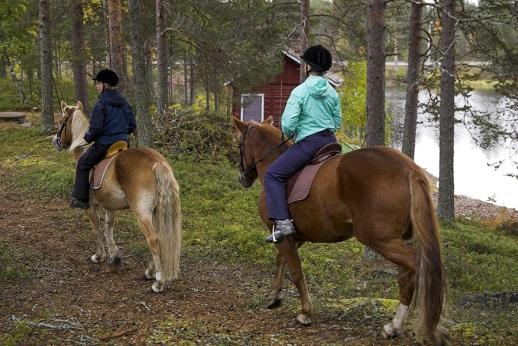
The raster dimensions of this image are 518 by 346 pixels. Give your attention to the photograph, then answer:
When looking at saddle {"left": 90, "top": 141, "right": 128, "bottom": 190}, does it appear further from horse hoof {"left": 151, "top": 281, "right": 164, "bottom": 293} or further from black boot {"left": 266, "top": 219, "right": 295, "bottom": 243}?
black boot {"left": 266, "top": 219, "right": 295, "bottom": 243}

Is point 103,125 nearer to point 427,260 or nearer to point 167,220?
point 167,220

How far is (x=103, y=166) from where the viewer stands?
7223 mm

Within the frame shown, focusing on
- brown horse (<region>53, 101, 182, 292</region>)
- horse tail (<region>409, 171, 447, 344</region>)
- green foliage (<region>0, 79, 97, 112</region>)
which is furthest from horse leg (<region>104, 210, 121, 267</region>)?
green foliage (<region>0, 79, 97, 112</region>)

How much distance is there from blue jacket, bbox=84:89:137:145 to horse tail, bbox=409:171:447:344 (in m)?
4.24

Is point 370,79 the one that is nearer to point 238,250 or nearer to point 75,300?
point 238,250

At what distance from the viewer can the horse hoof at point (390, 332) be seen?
4.96 m

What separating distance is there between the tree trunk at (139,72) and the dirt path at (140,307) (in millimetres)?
4957

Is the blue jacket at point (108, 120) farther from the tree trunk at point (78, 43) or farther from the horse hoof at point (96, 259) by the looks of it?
the tree trunk at point (78, 43)

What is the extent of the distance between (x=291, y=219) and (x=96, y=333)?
7.19ft

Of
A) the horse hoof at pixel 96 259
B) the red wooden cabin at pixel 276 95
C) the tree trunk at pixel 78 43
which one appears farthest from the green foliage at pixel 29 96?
the horse hoof at pixel 96 259

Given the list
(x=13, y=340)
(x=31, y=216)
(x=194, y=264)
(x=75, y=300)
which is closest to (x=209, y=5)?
(x=31, y=216)

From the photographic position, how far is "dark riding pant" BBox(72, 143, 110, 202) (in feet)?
23.7

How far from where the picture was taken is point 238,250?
887 cm

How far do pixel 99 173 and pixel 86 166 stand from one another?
0.85 ft
